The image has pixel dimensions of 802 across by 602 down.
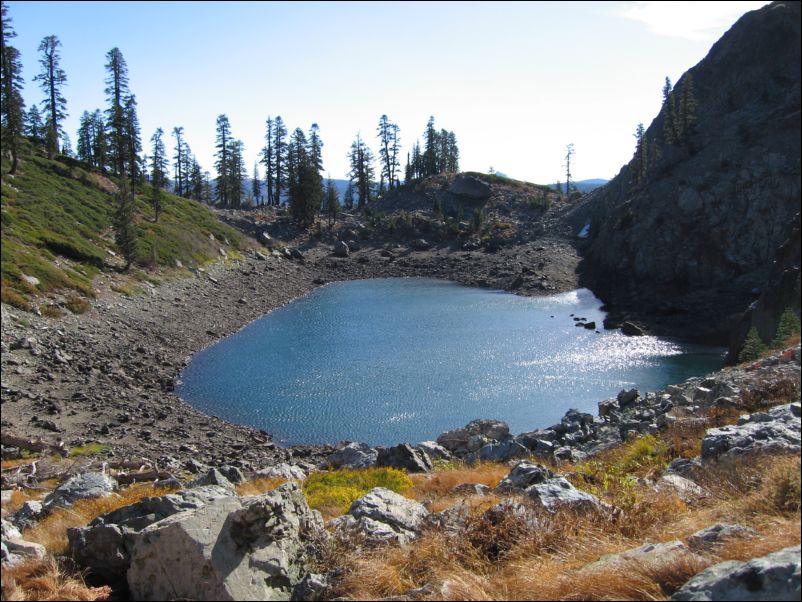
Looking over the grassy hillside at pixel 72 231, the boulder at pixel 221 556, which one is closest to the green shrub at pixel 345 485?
the boulder at pixel 221 556

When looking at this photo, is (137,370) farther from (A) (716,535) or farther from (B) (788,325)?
(A) (716,535)

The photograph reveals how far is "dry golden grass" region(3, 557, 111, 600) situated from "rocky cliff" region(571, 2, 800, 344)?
2043 inches

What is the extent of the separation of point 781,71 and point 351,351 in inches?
2411

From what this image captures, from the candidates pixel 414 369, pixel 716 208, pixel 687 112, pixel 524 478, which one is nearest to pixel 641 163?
pixel 687 112

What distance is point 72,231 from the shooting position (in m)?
60.5

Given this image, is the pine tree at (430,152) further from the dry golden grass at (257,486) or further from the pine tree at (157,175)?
the dry golden grass at (257,486)

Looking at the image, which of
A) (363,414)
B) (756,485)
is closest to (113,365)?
(363,414)

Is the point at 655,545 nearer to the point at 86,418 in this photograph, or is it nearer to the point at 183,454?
the point at 183,454

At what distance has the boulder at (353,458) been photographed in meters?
25.5

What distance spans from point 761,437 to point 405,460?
592 inches

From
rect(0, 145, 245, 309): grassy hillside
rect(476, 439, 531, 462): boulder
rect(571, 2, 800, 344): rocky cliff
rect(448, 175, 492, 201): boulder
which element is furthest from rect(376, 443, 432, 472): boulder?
rect(448, 175, 492, 201): boulder

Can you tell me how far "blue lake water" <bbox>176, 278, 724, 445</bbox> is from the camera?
127ft

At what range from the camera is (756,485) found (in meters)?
9.13

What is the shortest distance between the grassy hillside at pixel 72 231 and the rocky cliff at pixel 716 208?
5688 centimetres
